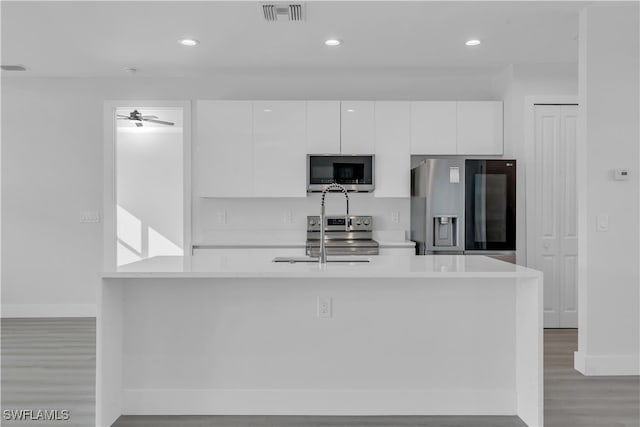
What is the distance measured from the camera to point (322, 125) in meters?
4.83

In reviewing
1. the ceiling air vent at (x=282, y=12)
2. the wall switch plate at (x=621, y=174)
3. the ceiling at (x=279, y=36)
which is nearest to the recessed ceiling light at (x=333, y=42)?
the ceiling at (x=279, y=36)

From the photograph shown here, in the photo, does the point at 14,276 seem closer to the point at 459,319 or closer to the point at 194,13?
the point at 194,13

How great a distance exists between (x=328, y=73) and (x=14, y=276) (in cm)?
391

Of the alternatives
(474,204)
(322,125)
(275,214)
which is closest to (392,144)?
(322,125)

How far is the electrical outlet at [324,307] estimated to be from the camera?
2.66 metres

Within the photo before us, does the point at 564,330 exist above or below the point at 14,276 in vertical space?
below

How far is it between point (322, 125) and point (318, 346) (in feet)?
8.81

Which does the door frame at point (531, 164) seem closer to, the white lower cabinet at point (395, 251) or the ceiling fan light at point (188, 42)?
the white lower cabinet at point (395, 251)

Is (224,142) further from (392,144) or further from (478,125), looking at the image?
(478,125)

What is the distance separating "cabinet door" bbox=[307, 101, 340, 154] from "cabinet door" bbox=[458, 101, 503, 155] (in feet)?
4.06

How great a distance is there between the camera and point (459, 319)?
2.66m

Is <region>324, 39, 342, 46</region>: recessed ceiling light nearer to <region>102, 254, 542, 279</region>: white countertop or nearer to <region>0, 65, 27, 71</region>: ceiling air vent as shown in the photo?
<region>102, 254, 542, 279</region>: white countertop

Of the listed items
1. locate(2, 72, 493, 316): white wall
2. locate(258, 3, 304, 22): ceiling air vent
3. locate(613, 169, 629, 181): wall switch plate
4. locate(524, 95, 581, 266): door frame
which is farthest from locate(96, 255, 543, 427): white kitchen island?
locate(2, 72, 493, 316): white wall

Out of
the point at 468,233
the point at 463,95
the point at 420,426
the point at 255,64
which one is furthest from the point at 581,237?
the point at 255,64
